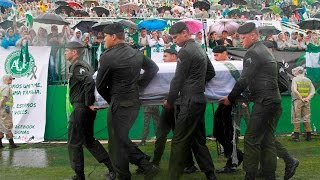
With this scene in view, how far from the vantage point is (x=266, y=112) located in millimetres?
6926

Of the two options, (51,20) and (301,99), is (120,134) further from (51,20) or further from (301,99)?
(51,20)

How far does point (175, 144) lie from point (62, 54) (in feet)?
20.9

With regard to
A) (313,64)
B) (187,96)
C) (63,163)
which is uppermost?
(187,96)

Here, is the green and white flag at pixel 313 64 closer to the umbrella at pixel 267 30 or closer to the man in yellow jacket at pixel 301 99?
the man in yellow jacket at pixel 301 99

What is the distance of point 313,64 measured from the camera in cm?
1338

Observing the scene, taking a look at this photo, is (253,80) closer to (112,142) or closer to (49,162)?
(112,142)

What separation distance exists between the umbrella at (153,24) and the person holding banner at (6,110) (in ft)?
14.7

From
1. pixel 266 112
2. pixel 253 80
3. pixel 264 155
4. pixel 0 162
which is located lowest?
pixel 0 162

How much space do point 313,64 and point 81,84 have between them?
25.9ft

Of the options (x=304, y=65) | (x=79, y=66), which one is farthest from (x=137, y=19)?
(x=79, y=66)

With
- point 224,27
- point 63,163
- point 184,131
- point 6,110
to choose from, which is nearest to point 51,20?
point 6,110

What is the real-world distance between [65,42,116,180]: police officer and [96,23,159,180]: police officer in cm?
59

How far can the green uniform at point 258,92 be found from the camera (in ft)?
22.6

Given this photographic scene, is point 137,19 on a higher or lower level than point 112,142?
higher
